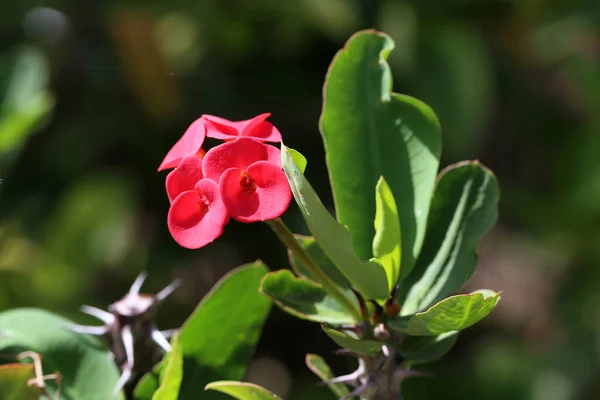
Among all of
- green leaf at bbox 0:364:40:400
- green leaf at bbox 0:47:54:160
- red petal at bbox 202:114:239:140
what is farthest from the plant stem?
green leaf at bbox 0:47:54:160

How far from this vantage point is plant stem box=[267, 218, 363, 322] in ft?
2.63

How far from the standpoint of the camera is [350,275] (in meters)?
0.86

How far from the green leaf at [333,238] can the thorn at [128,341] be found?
0.32m

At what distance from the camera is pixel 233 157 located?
30.6 inches

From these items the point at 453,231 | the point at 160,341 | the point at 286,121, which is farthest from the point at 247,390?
the point at 286,121

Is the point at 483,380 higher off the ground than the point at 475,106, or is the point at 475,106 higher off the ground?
the point at 475,106

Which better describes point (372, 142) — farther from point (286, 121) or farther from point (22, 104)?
point (286, 121)

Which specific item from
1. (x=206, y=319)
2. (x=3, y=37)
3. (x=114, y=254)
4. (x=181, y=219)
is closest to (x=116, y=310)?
(x=206, y=319)

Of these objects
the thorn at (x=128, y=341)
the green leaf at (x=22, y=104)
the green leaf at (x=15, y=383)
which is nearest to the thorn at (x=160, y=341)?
the thorn at (x=128, y=341)

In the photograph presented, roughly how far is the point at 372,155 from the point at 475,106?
173 centimetres

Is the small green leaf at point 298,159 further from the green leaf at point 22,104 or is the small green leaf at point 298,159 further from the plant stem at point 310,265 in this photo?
the green leaf at point 22,104

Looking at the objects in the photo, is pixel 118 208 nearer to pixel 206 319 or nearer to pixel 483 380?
pixel 483 380

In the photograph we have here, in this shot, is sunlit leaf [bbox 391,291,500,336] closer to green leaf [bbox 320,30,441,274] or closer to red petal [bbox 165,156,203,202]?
green leaf [bbox 320,30,441,274]

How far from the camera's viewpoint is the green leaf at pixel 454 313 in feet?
2.52
